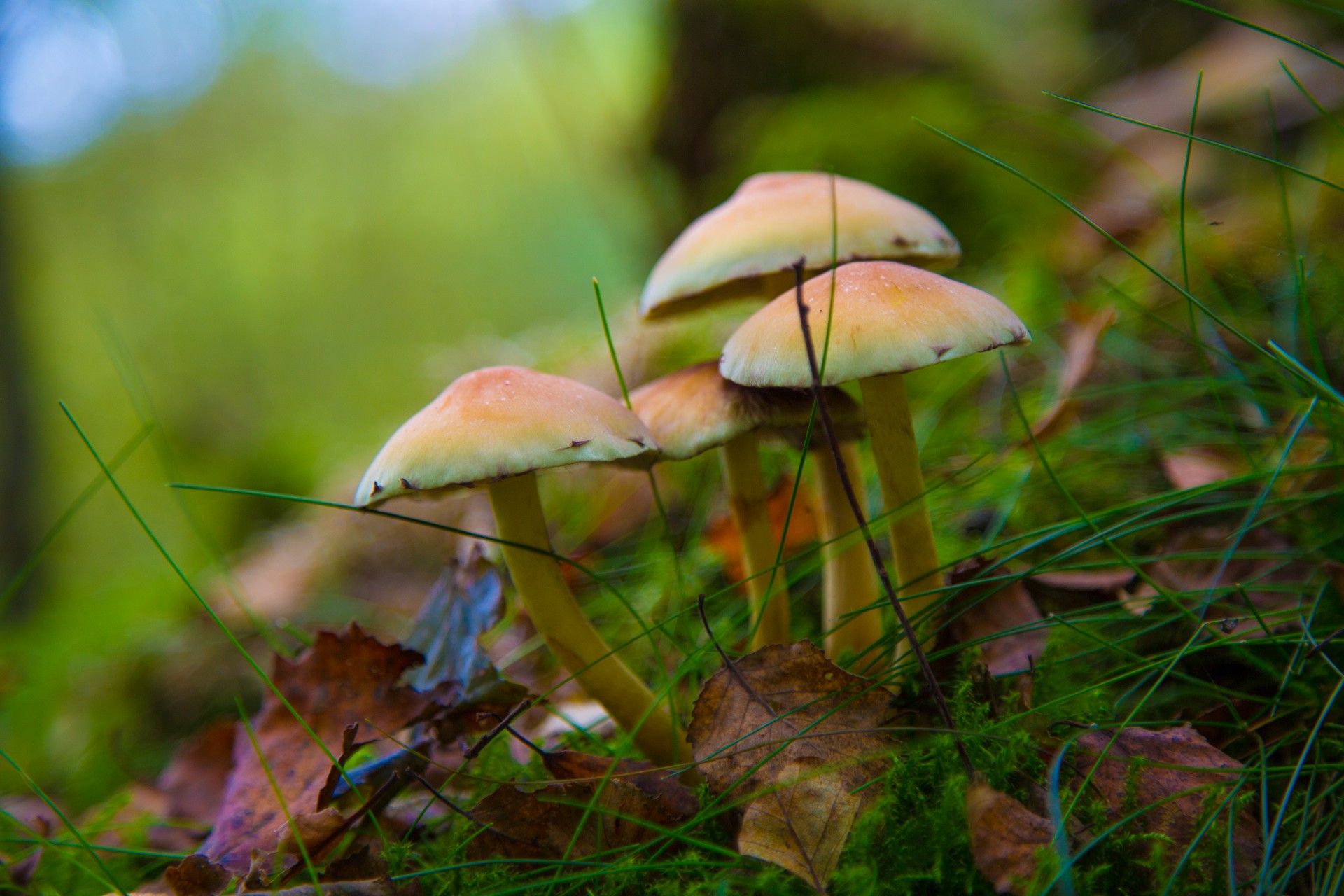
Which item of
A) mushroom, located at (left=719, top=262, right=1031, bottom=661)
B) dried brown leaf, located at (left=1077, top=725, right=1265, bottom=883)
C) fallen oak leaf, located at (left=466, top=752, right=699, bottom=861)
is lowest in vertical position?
dried brown leaf, located at (left=1077, top=725, right=1265, bottom=883)

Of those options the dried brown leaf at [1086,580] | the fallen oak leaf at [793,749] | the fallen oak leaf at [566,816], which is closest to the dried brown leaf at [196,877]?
the fallen oak leaf at [566,816]

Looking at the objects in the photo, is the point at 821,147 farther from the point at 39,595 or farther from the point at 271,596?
the point at 39,595

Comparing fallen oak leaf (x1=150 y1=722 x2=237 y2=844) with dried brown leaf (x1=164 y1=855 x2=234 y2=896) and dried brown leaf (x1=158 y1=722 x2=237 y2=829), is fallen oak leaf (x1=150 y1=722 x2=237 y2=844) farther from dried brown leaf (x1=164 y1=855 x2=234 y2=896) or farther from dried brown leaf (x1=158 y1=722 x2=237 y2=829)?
Result: dried brown leaf (x1=164 y1=855 x2=234 y2=896)

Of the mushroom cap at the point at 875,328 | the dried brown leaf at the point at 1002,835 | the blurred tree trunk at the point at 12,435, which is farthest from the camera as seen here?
the blurred tree trunk at the point at 12,435

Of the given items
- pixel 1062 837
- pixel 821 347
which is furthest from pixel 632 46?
pixel 1062 837

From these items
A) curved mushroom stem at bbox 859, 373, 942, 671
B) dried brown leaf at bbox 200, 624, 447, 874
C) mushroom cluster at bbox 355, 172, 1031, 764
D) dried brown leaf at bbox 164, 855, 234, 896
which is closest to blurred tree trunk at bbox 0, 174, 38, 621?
dried brown leaf at bbox 200, 624, 447, 874

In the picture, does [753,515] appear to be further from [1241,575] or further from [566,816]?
[1241,575]

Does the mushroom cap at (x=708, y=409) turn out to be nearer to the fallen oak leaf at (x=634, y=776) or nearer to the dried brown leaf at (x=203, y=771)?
the fallen oak leaf at (x=634, y=776)

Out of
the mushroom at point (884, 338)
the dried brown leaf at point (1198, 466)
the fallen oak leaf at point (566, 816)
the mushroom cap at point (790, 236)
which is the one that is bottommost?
the dried brown leaf at point (1198, 466)
